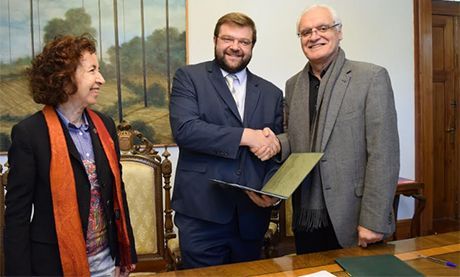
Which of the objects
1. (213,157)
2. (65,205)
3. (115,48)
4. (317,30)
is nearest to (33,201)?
(65,205)

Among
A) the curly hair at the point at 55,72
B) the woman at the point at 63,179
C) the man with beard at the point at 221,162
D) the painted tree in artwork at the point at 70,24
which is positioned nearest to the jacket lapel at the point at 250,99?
the man with beard at the point at 221,162

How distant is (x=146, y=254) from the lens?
87.7 inches

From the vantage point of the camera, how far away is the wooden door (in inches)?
160

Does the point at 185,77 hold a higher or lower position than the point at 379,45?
lower

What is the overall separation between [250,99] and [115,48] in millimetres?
1473

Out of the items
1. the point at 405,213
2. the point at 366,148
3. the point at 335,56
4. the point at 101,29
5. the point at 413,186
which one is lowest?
the point at 405,213

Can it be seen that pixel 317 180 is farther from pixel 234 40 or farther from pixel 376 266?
pixel 234 40

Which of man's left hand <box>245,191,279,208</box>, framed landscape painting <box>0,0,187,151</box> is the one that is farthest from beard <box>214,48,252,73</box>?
framed landscape painting <box>0,0,187,151</box>

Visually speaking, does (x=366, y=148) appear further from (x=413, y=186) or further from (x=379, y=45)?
(x=379, y=45)

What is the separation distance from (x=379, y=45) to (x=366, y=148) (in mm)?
2369

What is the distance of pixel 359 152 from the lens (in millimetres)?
1567

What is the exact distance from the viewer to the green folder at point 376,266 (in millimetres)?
1173

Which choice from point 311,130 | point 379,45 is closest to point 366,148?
point 311,130

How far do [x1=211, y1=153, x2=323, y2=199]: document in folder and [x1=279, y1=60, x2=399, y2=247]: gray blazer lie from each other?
0.38 ft
